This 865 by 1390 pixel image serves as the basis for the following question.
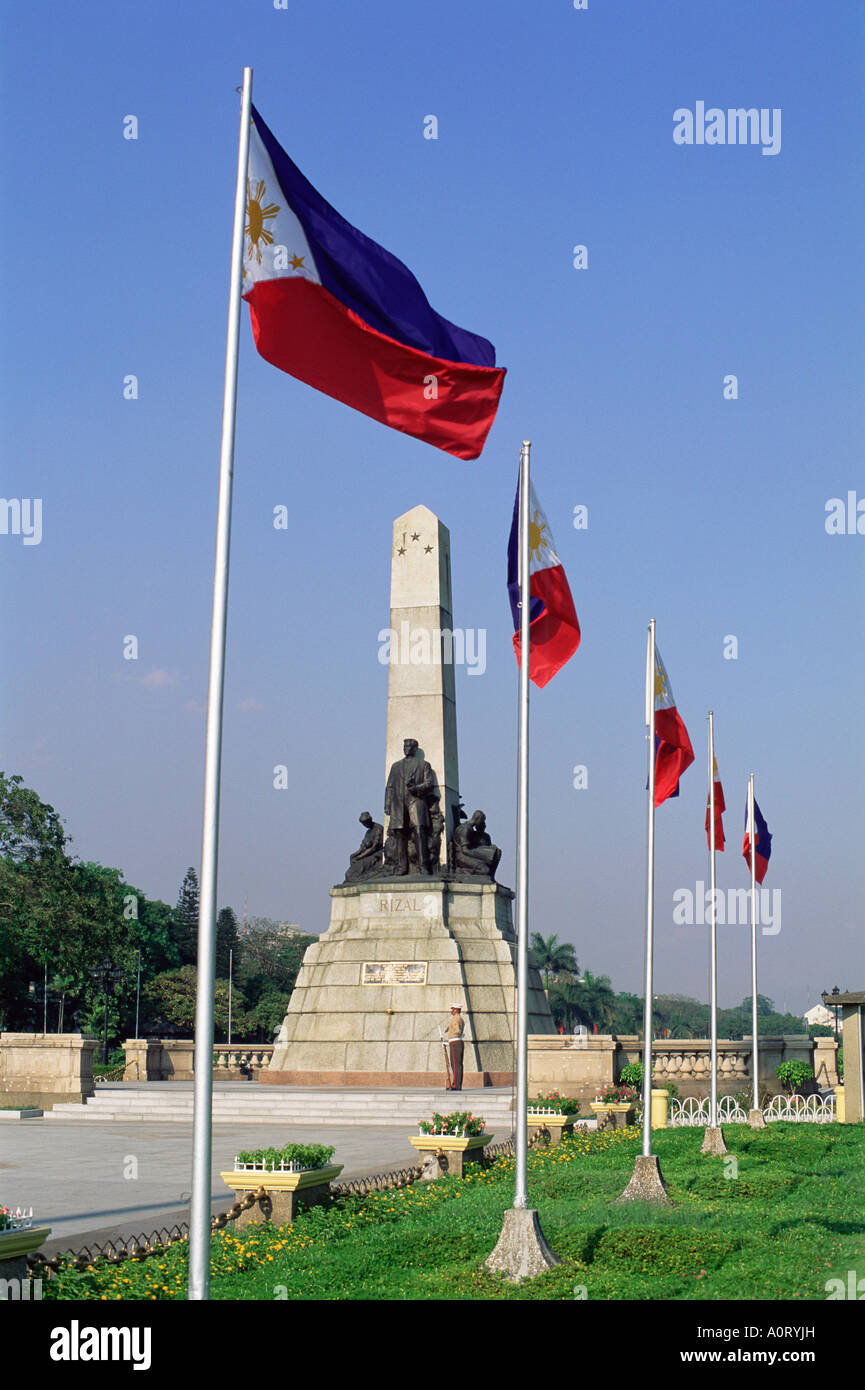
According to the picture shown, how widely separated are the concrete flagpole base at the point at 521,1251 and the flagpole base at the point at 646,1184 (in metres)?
3.65

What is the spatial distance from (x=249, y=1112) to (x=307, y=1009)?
535 centimetres

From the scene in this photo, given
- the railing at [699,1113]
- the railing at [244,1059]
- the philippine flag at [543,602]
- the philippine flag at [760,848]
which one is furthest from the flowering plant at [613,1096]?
the railing at [244,1059]

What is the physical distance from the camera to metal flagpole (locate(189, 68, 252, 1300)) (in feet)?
22.9

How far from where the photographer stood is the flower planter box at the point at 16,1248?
8.20 meters

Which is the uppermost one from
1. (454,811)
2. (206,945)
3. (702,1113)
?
(454,811)

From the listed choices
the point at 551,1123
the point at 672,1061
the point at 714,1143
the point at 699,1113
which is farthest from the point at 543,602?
the point at 672,1061

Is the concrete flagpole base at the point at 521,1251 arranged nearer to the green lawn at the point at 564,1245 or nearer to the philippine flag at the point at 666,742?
the green lawn at the point at 564,1245

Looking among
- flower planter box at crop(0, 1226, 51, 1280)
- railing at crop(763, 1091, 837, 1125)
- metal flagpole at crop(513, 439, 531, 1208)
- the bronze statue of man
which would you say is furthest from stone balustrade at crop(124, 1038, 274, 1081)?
flower planter box at crop(0, 1226, 51, 1280)

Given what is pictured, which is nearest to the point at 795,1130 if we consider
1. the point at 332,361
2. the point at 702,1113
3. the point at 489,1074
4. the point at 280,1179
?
the point at 702,1113

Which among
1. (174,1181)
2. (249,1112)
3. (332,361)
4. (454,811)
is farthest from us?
(454,811)

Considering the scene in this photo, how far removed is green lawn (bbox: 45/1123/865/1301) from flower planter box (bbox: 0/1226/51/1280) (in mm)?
373

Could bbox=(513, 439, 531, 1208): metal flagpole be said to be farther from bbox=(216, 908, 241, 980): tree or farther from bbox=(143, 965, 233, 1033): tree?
bbox=(216, 908, 241, 980): tree

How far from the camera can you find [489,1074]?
2716 centimetres
